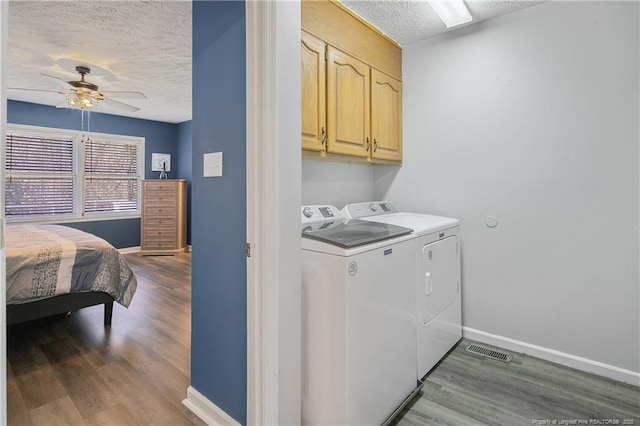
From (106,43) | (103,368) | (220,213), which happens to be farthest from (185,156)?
(220,213)

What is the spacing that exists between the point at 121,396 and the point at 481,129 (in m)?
2.80

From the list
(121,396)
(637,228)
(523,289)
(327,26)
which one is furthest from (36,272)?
(637,228)

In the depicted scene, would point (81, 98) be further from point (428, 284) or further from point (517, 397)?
point (517, 397)

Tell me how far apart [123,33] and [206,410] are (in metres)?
2.67

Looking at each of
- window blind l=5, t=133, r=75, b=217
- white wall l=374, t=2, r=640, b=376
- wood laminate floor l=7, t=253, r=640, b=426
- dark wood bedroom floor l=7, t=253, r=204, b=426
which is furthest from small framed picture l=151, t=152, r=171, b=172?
white wall l=374, t=2, r=640, b=376

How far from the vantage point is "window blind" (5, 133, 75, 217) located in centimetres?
461

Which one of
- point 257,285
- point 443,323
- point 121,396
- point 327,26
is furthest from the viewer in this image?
point 443,323

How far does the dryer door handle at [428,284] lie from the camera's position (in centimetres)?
197

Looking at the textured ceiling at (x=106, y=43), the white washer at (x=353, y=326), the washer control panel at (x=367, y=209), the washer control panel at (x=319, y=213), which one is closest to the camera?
the white washer at (x=353, y=326)

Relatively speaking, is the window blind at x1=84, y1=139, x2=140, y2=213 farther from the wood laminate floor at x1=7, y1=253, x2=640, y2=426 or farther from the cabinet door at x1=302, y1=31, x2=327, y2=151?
the cabinet door at x1=302, y1=31, x2=327, y2=151

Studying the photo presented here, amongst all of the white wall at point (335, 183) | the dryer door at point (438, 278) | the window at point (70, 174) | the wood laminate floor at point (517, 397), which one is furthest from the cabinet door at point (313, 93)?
the window at point (70, 174)

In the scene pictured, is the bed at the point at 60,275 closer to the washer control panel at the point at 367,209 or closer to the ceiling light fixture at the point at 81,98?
the ceiling light fixture at the point at 81,98

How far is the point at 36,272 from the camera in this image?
232 centimetres

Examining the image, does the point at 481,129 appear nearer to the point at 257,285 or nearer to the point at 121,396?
the point at 257,285
